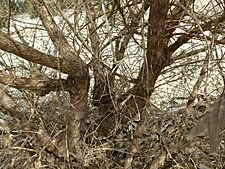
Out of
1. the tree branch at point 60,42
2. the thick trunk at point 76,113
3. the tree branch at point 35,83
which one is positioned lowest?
the thick trunk at point 76,113

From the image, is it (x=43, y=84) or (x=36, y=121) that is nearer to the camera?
(x=43, y=84)

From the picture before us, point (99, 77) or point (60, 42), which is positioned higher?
point (60, 42)

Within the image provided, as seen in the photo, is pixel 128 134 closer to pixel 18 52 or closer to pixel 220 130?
pixel 18 52

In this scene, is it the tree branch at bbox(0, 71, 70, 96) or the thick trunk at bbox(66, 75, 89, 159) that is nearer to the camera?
the tree branch at bbox(0, 71, 70, 96)

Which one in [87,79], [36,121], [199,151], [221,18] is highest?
[221,18]

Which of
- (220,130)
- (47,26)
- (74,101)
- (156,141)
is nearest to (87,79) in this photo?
(74,101)

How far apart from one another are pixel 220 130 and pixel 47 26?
96 centimetres

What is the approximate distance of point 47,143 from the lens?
180cm

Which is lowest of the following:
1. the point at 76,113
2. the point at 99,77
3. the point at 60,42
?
the point at 76,113

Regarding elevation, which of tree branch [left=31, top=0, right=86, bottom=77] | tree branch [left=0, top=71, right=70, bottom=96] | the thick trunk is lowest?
the thick trunk

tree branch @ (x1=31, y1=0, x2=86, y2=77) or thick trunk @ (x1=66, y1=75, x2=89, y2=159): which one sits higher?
tree branch @ (x1=31, y1=0, x2=86, y2=77)

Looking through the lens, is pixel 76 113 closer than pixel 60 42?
No

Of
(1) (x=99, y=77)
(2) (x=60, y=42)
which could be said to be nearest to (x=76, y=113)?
(1) (x=99, y=77)

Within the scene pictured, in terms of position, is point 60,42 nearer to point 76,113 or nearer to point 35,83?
point 35,83
